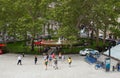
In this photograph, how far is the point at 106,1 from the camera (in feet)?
172

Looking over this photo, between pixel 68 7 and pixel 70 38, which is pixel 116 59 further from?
pixel 68 7

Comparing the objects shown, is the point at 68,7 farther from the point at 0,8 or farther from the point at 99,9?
the point at 0,8

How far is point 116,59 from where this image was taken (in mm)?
43094

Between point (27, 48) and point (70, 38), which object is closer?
point (70, 38)

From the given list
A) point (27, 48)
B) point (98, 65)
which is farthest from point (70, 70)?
point (27, 48)

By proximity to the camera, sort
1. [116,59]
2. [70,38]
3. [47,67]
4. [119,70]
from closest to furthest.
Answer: [119,70], [47,67], [116,59], [70,38]

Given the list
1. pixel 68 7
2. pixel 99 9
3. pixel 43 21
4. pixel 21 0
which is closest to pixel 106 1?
pixel 99 9

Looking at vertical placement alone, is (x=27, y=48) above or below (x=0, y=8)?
below

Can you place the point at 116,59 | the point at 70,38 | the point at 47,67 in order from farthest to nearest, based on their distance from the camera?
the point at 70,38 → the point at 116,59 → the point at 47,67

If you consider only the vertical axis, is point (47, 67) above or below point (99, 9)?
below

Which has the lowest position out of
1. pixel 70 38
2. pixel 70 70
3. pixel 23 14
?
pixel 70 70

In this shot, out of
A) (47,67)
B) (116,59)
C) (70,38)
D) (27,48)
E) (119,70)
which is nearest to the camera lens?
(119,70)

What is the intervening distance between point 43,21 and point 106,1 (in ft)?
37.6

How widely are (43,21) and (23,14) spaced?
5.73 metres
